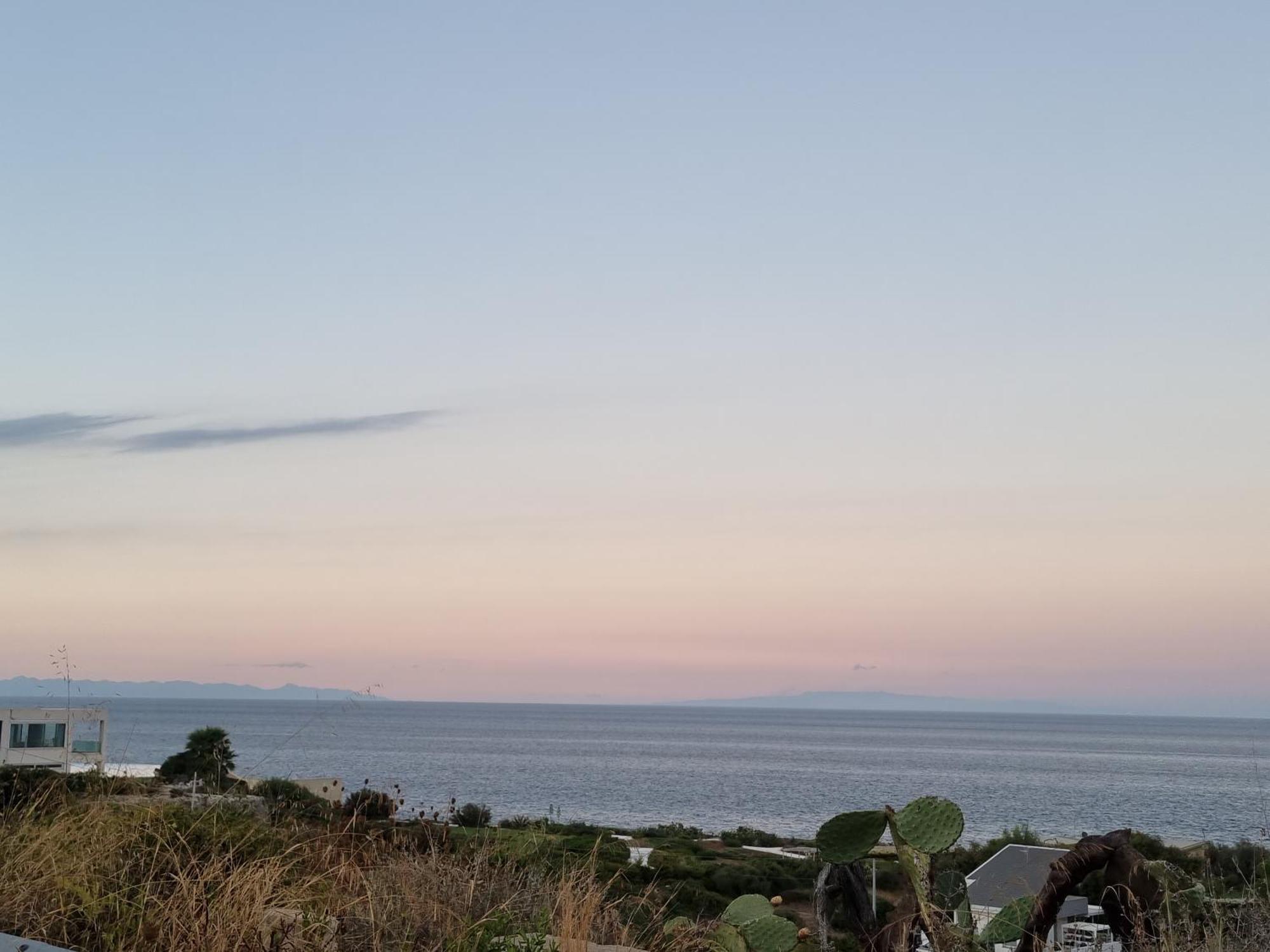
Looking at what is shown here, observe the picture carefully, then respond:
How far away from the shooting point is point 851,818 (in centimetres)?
797

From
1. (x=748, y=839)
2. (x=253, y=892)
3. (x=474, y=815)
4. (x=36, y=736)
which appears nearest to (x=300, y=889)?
(x=253, y=892)

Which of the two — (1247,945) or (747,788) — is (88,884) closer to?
(1247,945)

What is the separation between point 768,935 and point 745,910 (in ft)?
0.85

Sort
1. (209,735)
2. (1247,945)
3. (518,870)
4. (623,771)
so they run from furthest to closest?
(623,771)
(209,735)
(518,870)
(1247,945)

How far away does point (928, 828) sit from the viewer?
761cm

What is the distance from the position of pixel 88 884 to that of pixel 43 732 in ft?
137

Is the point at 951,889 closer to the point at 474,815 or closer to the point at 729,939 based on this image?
the point at 729,939

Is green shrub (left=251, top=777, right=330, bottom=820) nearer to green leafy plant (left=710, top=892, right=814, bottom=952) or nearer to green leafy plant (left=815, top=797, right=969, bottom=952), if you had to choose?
green leafy plant (left=710, top=892, right=814, bottom=952)

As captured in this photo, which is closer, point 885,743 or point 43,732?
point 43,732

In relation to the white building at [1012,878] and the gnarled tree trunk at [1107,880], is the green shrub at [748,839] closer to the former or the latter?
the white building at [1012,878]

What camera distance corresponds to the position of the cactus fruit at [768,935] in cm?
785

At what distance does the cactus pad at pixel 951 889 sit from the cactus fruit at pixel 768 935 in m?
1.02

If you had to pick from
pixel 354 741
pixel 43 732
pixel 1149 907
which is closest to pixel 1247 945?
pixel 1149 907

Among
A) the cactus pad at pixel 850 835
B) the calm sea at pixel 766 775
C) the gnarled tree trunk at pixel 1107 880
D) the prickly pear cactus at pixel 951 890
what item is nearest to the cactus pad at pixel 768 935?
the cactus pad at pixel 850 835
